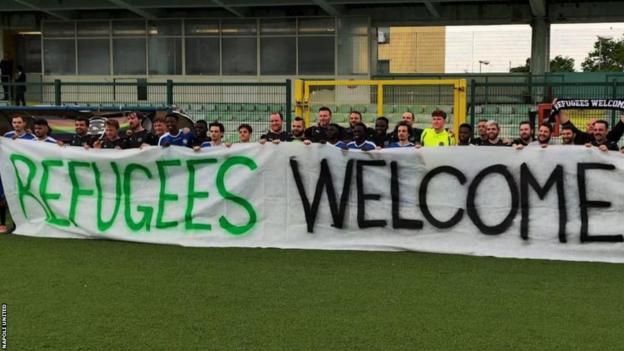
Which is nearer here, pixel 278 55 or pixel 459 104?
pixel 459 104

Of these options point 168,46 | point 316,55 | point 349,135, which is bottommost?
point 349,135

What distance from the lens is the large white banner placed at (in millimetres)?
6895

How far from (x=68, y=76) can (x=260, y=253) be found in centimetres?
2206

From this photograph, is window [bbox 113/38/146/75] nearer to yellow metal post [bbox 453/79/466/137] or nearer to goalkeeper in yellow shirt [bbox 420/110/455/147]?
yellow metal post [bbox 453/79/466/137]

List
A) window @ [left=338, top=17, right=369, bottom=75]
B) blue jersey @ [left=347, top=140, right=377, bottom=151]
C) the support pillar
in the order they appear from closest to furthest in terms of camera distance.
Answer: blue jersey @ [left=347, top=140, right=377, bottom=151]
the support pillar
window @ [left=338, top=17, right=369, bottom=75]

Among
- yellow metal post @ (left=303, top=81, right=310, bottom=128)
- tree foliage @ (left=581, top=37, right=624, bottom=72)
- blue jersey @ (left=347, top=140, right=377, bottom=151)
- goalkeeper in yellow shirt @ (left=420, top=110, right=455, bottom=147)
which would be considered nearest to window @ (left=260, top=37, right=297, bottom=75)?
yellow metal post @ (left=303, top=81, right=310, bottom=128)

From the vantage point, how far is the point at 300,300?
5.33 m

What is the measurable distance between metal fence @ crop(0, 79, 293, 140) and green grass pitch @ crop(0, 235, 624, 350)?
6.76m

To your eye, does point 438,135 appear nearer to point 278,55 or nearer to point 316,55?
point 316,55

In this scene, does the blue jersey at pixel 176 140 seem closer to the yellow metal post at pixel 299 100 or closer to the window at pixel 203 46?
the yellow metal post at pixel 299 100

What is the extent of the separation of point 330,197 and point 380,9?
18.7 m

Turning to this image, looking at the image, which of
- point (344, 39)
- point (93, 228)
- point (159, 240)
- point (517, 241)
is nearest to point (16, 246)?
point (93, 228)

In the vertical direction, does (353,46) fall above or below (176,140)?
above

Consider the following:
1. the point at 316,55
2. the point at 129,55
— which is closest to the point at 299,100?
→ the point at 316,55
